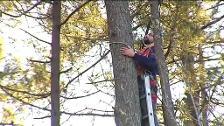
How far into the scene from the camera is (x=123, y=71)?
4.80 m

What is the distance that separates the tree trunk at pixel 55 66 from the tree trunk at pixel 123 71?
889mm

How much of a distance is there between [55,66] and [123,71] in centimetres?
108

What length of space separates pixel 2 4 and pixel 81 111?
5.63 ft

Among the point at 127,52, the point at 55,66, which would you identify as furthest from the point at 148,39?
the point at 55,66

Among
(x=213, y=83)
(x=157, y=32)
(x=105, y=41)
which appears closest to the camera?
(x=157, y=32)

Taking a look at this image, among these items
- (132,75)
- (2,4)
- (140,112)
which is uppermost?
(2,4)

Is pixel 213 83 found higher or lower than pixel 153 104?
higher

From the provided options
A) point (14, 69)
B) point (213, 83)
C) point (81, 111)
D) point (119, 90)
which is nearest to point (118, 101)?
point (119, 90)

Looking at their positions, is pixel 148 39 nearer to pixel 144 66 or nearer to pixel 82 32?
pixel 144 66

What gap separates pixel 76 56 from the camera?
6.56 m

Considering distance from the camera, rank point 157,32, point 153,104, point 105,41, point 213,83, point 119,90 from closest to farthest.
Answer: point 119,90
point 153,104
point 157,32
point 105,41
point 213,83

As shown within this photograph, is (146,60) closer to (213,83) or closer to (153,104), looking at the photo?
(153,104)

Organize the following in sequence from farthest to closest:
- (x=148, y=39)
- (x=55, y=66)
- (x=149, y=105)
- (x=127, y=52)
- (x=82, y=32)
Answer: (x=82, y=32)
(x=148, y=39)
(x=55, y=66)
(x=149, y=105)
(x=127, y=52)

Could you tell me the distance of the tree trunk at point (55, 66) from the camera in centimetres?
538
